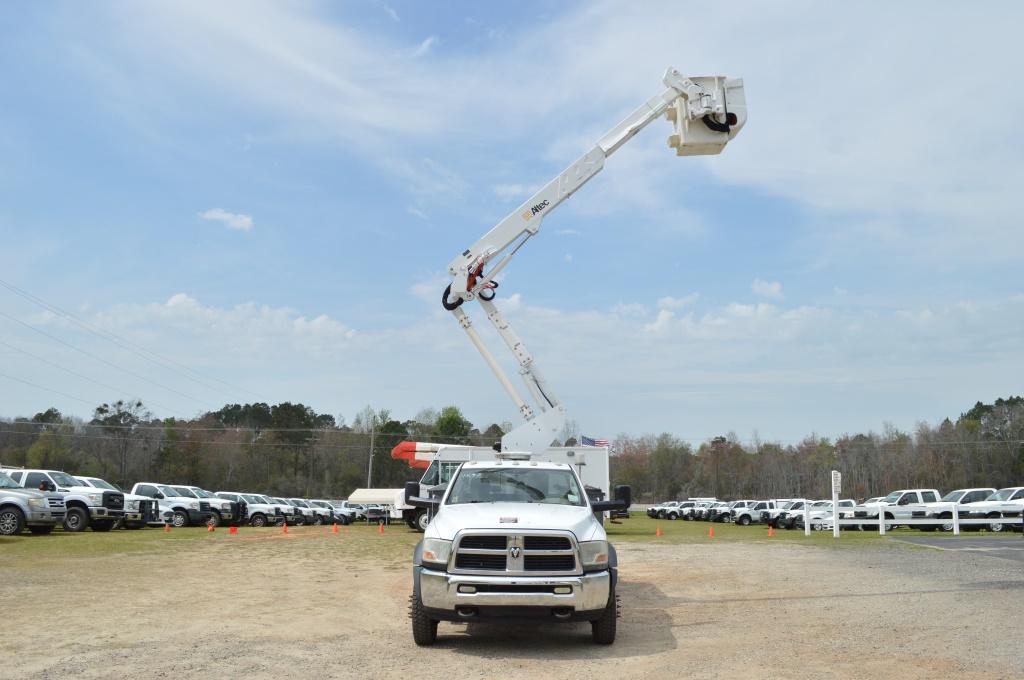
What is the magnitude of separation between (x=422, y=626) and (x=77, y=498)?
22148mm

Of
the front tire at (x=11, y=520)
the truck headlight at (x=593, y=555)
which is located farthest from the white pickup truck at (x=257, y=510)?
the truck headlight at (x=593, y=555)

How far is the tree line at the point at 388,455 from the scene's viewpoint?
287 ft

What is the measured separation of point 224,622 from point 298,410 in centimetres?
9931

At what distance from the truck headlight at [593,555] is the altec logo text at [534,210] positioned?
51.5 ft

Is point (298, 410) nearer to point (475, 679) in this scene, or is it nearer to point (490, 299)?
point (490, 299)

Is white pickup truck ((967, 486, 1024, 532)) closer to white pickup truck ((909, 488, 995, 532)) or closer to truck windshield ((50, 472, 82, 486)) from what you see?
white pickup truck ((909, 488, 995, 532))

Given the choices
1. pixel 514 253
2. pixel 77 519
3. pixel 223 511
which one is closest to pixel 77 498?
pixel 77 519

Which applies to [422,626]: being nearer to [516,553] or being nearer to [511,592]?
[511,592]

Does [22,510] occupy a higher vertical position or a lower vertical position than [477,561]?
lower

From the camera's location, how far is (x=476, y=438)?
9294 cm

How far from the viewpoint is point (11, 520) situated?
22281mm

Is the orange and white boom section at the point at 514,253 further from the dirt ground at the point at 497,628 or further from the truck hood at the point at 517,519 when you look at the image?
the truck hood at the point at 517,519

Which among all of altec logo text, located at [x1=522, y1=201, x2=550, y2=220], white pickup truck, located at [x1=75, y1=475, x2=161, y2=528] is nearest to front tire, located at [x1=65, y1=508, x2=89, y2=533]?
white pickup truck, located at [x1=75, y1=475, x2=161, y2=528]

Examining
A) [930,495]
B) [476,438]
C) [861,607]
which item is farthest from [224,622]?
[476,438]
